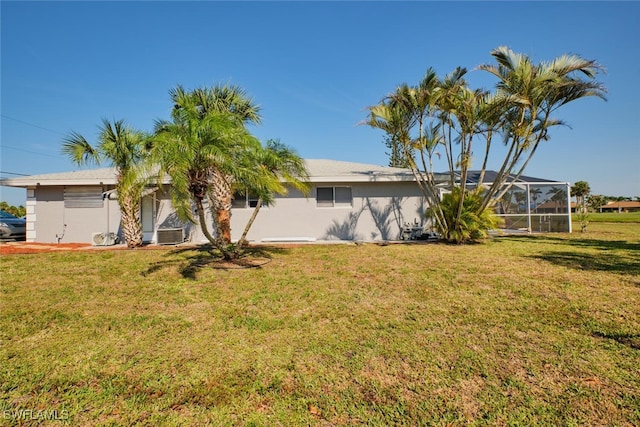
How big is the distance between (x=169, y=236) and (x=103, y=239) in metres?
2.52

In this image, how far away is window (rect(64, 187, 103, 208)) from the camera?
A: 13117mm

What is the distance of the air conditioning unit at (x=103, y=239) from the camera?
11828 millimetres

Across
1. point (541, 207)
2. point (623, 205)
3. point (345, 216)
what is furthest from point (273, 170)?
point (623, 205)

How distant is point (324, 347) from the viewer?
12.1 ft

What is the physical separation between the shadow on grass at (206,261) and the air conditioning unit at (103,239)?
384 centimetres

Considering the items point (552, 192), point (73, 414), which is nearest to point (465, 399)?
point (73, 414)

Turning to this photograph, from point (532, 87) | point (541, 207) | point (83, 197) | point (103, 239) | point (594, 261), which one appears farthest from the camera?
point (541, 207)

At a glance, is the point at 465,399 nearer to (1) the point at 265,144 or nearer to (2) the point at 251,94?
(1) the point at 265,144

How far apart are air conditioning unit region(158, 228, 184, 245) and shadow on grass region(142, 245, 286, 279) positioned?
213cm

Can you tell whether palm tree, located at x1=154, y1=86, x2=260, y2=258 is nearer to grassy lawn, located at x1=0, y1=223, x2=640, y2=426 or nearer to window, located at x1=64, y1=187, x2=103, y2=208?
grassy lawn, located at x1=0, y1=223, x2=640, y2=426

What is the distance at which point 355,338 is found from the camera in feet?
12.9

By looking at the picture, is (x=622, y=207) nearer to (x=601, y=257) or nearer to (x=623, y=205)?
(x=623, y=205)

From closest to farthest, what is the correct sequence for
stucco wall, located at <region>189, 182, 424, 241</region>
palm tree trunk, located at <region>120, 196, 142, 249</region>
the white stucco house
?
palm tree trunk, located at <region>120, 196, 142, 249</region>
the white stucco house
stucco wall, located at <region>189, 182, 424, 241</region>

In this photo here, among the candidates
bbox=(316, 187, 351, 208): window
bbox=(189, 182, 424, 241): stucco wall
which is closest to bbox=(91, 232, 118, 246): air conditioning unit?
bbox=(189, 182, 424, 241): stucco wall
